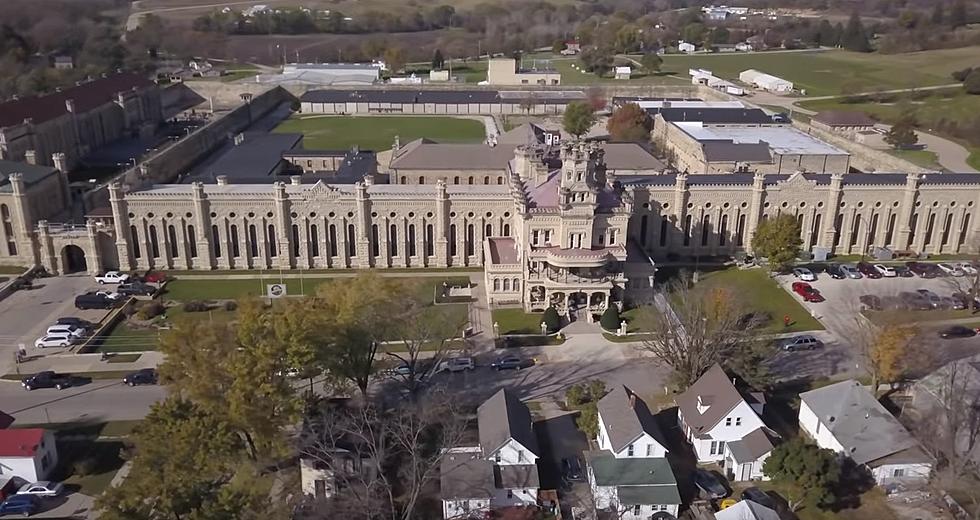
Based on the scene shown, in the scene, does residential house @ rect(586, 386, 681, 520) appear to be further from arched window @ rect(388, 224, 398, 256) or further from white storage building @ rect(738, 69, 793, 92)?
white storage building @ rect(738, 69, 793, 92)

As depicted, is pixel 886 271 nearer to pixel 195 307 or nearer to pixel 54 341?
pixel 195 307

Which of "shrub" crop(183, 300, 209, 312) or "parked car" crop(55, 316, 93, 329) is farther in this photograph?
"shrub" crop(183, 300, 209, 312)

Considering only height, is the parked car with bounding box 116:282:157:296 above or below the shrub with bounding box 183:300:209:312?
above

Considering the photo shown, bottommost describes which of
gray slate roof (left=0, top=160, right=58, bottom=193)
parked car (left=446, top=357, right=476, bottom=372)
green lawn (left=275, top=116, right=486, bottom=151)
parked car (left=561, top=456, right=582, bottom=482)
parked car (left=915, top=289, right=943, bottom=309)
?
parked car (left=561, top=456, right=582, bottom=482)

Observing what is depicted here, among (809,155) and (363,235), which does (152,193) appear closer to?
(363,235)

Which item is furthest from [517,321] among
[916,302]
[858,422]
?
[916,302]

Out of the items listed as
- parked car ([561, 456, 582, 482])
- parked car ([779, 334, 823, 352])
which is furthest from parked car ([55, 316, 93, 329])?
parked car ([779, 334, 823, 352])
